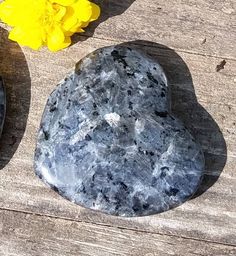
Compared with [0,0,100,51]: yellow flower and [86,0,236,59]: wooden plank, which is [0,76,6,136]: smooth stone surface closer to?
[0,0,100,51]: yellow flower

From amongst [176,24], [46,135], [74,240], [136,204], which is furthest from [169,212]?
[176,24]

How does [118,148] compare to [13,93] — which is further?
[13,93]

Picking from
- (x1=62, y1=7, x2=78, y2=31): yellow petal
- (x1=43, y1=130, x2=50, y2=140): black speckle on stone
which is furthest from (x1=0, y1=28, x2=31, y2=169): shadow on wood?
(x1=62, y1=7, x2=78, y2=31): yellow petal

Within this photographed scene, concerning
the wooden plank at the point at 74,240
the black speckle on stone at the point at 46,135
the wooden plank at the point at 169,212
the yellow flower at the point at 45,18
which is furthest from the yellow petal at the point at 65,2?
the wooden plank at the point at 74,240

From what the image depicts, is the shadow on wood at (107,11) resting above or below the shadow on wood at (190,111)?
above

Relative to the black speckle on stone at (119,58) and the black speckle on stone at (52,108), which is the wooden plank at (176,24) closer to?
the black speckle on stone at (119,58)

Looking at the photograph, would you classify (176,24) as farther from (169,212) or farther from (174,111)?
(169,212)
